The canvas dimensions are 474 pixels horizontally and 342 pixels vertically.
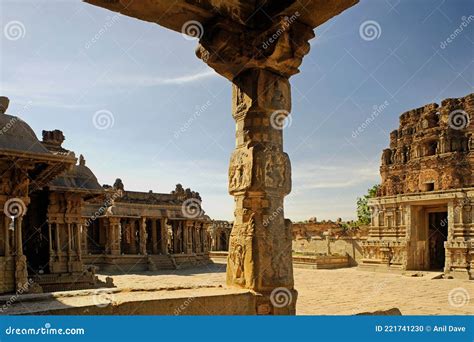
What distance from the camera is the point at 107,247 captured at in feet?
81.7

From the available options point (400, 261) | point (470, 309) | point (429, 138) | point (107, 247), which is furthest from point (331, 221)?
point (470, 309)

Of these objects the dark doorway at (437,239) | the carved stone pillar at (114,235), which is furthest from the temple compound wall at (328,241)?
the carved stone pillar at (114,235)

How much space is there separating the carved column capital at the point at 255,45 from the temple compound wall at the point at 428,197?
17023mm

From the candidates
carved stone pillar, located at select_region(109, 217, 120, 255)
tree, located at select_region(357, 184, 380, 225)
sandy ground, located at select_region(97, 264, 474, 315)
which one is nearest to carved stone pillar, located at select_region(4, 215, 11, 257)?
sandy ground, located at select_region(97, 264, 474, 315)

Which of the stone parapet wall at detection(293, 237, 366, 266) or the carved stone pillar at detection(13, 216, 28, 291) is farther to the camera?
the stone parapet wall at detection(293, 237, 366, 266)

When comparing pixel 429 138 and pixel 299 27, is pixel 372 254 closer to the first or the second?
pixel 429 138

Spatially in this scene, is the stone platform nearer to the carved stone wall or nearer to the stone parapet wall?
the stone parapet wall

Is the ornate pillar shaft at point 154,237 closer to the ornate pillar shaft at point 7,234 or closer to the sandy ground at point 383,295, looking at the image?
the sandy ground at point 383,295

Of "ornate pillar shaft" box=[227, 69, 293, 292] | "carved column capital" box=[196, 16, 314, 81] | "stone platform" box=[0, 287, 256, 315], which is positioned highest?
"carved column capital" box=[196, 16, 314, 81]

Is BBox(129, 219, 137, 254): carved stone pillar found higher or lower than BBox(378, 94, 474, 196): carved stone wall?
lower

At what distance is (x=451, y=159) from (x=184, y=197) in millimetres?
17427

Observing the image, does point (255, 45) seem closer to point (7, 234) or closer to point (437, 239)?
point (7, 234)

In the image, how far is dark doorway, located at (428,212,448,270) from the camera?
22078 millimetres

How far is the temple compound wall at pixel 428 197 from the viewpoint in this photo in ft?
61.6
